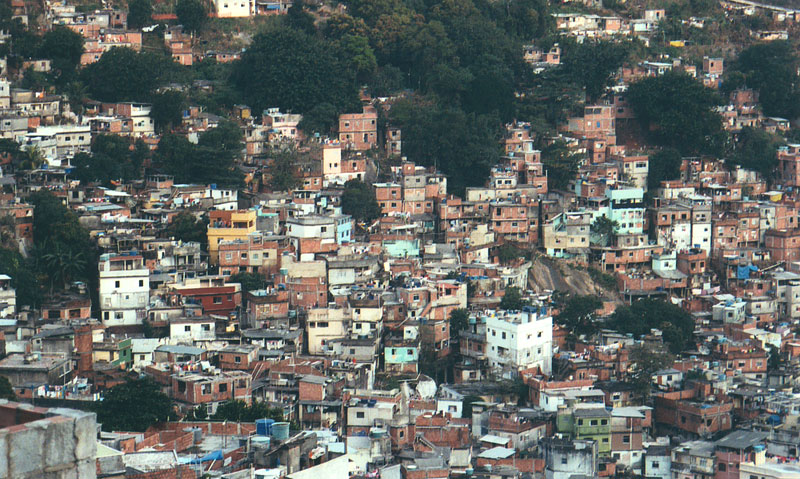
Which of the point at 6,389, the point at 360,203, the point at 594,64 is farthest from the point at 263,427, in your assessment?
the point at 594,64

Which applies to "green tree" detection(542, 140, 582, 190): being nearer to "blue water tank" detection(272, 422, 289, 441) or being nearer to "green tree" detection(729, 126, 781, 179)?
"green tree" detection(729, 126, 781, 179)

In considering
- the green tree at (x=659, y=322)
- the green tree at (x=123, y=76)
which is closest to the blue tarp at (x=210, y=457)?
the green tree at (x=659, y=322)

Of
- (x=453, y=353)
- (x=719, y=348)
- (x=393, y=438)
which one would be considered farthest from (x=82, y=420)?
(x=719, y=348)

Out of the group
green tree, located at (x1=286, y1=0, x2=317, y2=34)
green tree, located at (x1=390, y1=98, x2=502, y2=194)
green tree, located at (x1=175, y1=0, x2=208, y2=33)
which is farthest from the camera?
green tree, located at (x1=286, y1=0, x2=317, y2=34)

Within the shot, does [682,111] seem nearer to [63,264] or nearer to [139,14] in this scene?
[139,14]

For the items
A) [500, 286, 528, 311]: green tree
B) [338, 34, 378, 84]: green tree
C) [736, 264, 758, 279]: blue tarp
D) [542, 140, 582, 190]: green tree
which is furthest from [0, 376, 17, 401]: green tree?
[736, 264, 758, 279]: blue tarp

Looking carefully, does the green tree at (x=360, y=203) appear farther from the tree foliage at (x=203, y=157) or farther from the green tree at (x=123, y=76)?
the green tree at (x=123, y=76)
